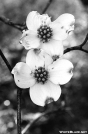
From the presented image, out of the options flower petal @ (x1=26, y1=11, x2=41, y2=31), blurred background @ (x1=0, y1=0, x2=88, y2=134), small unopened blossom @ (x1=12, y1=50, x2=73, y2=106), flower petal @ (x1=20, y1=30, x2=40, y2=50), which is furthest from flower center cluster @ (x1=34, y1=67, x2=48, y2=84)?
blurred background @ (x1=0, y1=0, x2=88, y2=134)

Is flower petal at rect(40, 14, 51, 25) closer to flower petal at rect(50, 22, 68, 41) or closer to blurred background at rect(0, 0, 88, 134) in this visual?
flower petal at rect(50, 22, 68, 41)

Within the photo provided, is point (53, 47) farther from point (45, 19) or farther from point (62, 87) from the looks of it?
point (62, 87)

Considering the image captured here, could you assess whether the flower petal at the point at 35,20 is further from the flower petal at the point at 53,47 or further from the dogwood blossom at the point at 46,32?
the flower petal at the point at 53,47

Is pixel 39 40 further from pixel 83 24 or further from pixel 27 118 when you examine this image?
pixel 83 24

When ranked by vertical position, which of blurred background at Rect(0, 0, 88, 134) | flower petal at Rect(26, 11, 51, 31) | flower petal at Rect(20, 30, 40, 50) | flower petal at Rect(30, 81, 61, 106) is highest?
flower petal at Rect(26, 11, 51, 31)

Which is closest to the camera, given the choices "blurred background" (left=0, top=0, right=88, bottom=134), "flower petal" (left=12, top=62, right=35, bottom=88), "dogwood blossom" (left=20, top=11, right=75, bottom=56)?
"flower petal" (left=12, top=62, right=35, bottom=88)

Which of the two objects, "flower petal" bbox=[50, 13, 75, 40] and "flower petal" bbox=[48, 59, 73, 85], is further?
"flower petal" bbox=[50, 13, 75, 40]

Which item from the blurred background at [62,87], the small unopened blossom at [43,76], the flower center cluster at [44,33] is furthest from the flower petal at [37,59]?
the blurred background at [62,87]

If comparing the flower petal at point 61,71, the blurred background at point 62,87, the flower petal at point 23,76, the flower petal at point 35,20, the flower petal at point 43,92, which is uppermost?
the flower petal at point 35,20
